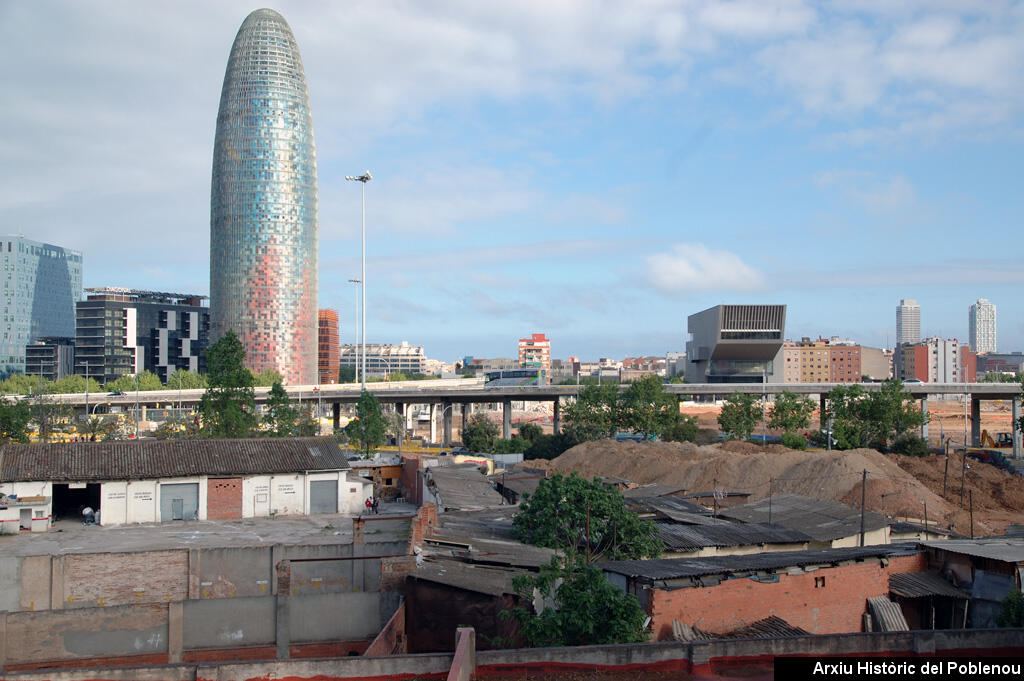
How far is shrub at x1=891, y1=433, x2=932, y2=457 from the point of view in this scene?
2721 inches

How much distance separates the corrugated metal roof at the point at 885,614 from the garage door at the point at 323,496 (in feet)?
84.2

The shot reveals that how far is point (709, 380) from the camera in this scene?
11556 centimetres

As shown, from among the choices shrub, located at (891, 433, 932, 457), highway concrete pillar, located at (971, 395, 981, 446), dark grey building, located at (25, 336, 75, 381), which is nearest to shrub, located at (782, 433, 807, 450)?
shrub, located at (891, 433, 932, 457)

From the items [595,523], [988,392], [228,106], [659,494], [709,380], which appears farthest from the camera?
[228,106]

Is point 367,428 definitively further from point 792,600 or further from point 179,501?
point 792,600

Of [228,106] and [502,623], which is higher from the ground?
[228,106]

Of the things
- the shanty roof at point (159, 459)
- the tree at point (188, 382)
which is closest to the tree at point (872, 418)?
the shanty roof at point (159, 459)

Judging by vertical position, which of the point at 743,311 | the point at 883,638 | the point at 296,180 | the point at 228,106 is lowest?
the point at 883,638

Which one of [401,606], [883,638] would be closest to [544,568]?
[401,606]

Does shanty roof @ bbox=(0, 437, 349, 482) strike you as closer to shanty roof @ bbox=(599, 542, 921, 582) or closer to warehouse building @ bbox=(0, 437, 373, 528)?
warehouse building @ bbox=(0, 437, 373, 528)

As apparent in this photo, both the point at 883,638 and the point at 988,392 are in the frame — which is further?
the point at 988,392

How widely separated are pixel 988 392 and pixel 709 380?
1316 inches

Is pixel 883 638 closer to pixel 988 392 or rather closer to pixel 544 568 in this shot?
pixel 544 568

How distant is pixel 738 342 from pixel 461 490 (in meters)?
76.1
